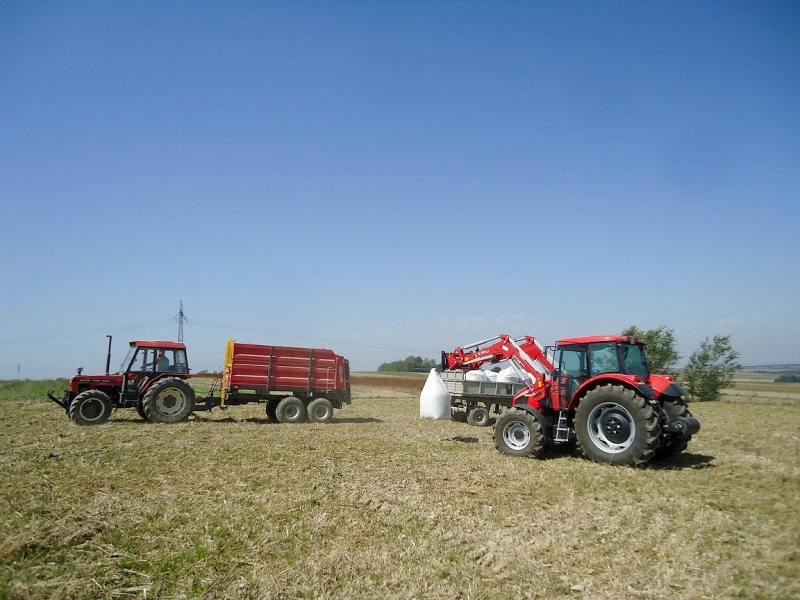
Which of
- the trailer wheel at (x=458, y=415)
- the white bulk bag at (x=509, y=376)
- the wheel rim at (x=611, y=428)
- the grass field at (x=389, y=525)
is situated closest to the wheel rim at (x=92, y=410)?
the grass field at (x=389, y=525)

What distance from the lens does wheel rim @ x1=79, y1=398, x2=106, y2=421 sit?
1434 cm

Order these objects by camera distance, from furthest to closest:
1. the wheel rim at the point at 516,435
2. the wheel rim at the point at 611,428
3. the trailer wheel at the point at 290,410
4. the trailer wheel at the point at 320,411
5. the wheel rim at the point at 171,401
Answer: the trailer wheel at the point at 320,411
the trailer wheel at the point at 290,410
the wheel rim at the point at 171,401
the wheel rim at the point at 516,435
the wheel rim at the point at 611,428

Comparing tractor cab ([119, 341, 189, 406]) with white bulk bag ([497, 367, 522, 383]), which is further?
white bulk bag ([497, 367, 522, 383])

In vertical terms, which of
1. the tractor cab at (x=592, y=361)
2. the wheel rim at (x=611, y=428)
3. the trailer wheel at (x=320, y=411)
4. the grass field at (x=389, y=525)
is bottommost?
the grass field at (x=389, y=525)

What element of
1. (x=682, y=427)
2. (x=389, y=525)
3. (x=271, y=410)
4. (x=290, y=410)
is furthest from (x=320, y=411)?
(x=389, y=525)

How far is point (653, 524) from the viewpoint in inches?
227

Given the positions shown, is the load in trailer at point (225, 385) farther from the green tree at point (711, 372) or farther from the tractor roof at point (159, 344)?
the green tree at point (711, 372)

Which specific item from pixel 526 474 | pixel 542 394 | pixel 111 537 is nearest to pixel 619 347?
pixel 542 394

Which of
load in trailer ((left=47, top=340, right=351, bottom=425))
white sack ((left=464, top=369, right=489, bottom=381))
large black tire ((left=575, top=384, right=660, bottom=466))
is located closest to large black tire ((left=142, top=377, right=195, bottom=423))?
load in trailer ((left=47, top=340, right=351, bottom=425))

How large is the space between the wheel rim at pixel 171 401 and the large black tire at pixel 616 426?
1113 cm

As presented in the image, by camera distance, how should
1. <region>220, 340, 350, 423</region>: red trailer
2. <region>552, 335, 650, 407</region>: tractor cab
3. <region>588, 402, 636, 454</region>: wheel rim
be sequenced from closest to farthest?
<region>588, 402, 636, 454</region>: wheel rim
<region>552, 335, 650, 407</region>: tractor cab
<region>220, 340, 350, 423</region>: red trailer

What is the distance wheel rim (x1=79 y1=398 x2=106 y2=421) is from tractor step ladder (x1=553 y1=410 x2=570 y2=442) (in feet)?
39.5

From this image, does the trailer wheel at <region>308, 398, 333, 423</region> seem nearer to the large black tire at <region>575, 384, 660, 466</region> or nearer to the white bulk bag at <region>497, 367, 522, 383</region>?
the white bulk bag at <region>497, 367, 522, 383</region>

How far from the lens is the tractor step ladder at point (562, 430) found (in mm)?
9656
